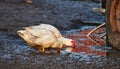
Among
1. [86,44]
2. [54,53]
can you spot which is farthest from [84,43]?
[54,53]

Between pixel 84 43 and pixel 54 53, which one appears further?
pixel 84 43

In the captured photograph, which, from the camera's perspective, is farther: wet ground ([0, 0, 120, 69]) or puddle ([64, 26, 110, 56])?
puddle ([64, 26, 110, 56])

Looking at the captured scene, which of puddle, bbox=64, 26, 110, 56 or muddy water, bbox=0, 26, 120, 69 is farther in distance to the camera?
puddle, bbox=64, 26, 110, 56

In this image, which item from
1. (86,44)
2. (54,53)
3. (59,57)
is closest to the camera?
(59,57)

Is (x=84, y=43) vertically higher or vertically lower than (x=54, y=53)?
lower

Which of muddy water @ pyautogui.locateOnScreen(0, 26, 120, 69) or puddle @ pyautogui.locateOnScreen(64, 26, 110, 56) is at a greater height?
muddy water @ pyautogui.locateOnScreen(0, 26, 120, 69)

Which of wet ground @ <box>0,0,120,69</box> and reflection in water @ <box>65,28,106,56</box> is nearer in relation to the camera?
wet ground @ <box>0,0,120,69</box>

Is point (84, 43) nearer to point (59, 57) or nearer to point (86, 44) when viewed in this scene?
point (86, 44)

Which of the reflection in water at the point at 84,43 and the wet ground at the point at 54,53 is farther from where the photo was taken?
the reflection in water at the point at 84,43

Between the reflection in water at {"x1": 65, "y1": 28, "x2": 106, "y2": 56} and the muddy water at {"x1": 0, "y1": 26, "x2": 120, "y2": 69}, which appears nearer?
the muddy water at {"x1": 0, "y1": 26, "x2": 120, "y2": 69}

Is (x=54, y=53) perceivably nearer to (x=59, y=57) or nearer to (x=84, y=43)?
(x=59, y=57)

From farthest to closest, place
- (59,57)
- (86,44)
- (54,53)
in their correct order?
(86,44) → (54,53) → (59,57)

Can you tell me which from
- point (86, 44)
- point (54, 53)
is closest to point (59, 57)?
point (54, 53)

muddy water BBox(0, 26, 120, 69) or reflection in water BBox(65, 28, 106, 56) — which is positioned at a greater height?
muddy water BBox(0, 26, 120, 69)
